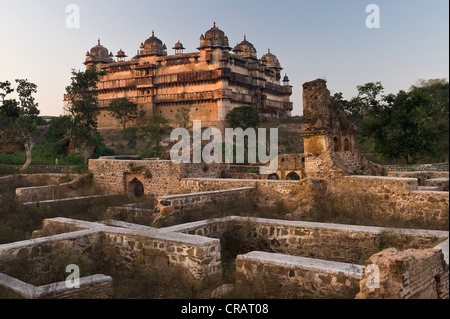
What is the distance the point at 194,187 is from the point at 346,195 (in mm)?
4805

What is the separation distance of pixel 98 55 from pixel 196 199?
212 feet

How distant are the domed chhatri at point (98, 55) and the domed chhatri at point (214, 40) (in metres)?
19.5

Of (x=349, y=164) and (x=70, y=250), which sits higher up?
(x=349, y=164)

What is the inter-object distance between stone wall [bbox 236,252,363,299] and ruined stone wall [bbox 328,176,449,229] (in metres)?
4.33

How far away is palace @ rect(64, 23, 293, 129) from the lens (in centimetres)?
5628

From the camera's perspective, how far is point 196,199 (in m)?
9.77

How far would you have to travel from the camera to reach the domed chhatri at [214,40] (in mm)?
56531

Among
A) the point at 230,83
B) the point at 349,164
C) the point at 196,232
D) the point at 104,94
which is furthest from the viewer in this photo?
the point at 104,94

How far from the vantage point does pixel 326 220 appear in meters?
9.14

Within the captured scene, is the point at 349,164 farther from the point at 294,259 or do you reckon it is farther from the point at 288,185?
the point at 294,259

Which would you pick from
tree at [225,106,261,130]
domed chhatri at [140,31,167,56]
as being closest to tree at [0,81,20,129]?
tree at [225,106,261,130]

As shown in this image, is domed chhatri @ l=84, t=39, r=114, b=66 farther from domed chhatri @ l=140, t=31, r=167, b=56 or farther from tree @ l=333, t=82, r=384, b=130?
tree @ l=333, t=82, r=384, b=130

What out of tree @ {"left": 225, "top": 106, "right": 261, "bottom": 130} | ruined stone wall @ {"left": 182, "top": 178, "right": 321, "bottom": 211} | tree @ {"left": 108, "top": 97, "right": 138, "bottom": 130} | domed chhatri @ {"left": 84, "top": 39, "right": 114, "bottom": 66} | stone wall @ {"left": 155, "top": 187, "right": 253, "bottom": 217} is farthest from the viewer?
domed chhatri @ {"left": 84, "top": 39, "right": 114, "bottom": 66}

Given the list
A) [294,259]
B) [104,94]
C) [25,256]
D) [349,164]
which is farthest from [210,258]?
[104,94]
